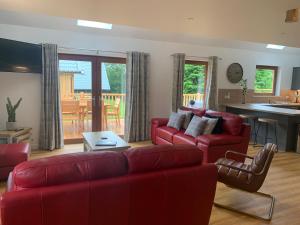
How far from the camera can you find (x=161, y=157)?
1.77 metres

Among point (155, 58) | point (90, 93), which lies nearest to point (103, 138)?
point (90, 93)

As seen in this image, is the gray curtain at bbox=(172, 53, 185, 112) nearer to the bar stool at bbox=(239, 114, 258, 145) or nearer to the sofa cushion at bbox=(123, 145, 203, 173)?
the bar stool at bbox=(239, 114, 258, 145)

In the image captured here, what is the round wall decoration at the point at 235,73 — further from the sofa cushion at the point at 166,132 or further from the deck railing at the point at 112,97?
the sofa cushion at the point at 166,132

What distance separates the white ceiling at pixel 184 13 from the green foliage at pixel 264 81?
300 centimetres

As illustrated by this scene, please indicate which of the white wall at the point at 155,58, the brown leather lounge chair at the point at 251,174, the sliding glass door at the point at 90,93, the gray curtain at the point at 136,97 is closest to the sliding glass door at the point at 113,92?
the sliding glass door at the point at 90,93

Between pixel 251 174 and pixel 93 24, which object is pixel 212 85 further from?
pixel 251 174

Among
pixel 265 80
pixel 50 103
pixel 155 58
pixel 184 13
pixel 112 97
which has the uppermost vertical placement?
pixel 184 13

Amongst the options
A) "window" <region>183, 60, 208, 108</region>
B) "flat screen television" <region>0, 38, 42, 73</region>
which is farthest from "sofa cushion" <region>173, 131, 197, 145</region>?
"flat screen television" <region>0, 38, 42, 73</region>

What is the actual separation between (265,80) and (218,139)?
4780 mm

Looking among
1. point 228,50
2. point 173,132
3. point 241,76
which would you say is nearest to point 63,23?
point 173,132

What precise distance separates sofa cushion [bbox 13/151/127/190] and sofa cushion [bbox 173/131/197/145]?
2590 millimetres

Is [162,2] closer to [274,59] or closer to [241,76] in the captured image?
[241,76]

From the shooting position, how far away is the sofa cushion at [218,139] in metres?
3.87

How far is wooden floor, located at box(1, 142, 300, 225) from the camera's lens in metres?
2.52
